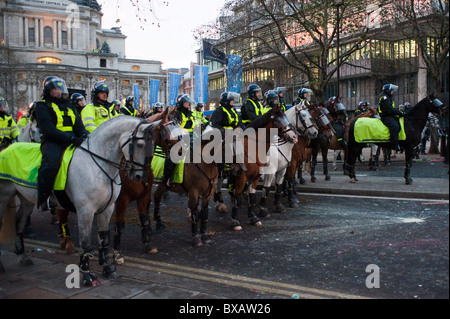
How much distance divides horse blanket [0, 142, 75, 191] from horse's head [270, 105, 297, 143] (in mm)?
4262

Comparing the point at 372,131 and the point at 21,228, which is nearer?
the point at 21,228

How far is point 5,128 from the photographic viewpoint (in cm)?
997

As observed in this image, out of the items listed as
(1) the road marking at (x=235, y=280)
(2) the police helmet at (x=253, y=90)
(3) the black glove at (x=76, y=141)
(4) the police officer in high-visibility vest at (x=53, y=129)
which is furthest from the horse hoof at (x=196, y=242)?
(2) the police helmet at (x=253, y=90)

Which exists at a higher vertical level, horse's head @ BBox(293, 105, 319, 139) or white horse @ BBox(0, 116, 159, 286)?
horse's head @ BBox(293, 105, 319, 139)

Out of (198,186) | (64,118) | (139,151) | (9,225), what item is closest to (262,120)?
(198,186)

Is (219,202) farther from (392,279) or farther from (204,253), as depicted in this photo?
(392,279)

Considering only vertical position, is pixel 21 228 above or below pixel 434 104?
below

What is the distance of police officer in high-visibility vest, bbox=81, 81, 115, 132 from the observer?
733cm

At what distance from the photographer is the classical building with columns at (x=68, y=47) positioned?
85750 millimetres

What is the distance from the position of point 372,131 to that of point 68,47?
92.7 meters

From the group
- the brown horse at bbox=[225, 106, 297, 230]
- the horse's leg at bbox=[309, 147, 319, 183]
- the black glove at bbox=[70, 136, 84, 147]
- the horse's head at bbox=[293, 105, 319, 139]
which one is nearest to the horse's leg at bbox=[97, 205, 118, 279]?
the black glove at bbox=[70, 136, 84, 147]

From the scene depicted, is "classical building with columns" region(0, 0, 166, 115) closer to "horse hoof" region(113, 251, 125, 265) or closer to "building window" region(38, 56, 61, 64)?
"building window" region(38, 56, 61, 64)

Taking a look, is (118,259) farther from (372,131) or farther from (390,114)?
(390,114)
